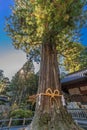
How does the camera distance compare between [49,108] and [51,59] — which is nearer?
[49,108]

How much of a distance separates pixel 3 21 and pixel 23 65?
1260 cm

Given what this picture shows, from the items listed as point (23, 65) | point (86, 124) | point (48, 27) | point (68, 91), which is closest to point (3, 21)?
point (68, 91)

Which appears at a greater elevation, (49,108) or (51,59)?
(51,59)

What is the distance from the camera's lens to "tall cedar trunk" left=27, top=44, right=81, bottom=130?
6.80m

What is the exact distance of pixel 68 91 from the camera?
43.3 ft

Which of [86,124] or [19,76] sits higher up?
[19,76]

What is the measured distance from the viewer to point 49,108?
7090mm

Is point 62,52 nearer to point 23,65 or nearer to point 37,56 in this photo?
point 37,56

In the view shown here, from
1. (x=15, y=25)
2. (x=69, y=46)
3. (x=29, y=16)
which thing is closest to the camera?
(x=29, y=16)

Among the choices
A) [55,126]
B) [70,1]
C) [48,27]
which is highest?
[70,1]

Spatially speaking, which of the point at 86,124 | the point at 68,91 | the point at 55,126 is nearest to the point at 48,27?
the point at 55,126

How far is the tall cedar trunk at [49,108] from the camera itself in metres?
6.80

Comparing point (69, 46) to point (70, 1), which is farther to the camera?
point (69, 46)

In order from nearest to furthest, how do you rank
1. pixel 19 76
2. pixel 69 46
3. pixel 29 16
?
pixel 29 16 < pixel 69 46 < pixel 19 76
